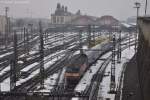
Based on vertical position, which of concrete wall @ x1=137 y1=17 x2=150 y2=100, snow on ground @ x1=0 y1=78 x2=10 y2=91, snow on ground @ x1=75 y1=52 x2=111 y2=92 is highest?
concrete wall @ x1=137 y1=17 x2=150 y2=100

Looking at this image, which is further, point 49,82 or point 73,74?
point 49,82

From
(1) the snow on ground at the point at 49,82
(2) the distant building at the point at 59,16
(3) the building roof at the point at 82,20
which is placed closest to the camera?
(1) the snow on ground at the point at 49,82

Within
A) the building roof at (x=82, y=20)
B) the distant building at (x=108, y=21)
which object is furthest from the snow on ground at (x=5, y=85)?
the distant building at (x=108, y=21)

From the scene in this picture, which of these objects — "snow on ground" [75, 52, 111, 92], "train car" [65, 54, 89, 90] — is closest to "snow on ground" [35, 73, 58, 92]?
Result: "train car" [65, 54, 89, 90]

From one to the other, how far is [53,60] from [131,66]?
10.2 meters

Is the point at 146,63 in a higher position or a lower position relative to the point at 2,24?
→ lower

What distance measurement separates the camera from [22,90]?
24516 mm

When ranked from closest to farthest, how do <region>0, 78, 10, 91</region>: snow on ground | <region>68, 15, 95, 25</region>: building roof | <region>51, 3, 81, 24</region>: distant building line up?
<region>0, 78, 10, 91</region>: snow on ground → <region>68, 15, 95, 25</region>: building roof → <region>51, 3, 81, 24</region>: distant building

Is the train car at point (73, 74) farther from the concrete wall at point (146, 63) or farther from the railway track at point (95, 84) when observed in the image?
the concrete wall at point (146, 63)

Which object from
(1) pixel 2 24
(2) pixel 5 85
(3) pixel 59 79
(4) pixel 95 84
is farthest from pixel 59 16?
(4) pixel 95 84

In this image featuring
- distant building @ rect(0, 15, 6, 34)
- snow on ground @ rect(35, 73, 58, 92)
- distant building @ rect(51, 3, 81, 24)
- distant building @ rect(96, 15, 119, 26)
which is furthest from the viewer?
distant building @ rect(96, 15, 119, 26)

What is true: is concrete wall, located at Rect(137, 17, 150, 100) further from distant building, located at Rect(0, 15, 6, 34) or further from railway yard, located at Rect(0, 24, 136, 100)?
distant building, located at Rect(0, 15, 6, 34)

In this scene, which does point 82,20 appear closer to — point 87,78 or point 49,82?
point 87,78

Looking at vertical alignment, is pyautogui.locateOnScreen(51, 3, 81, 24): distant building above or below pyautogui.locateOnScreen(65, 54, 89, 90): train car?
above
